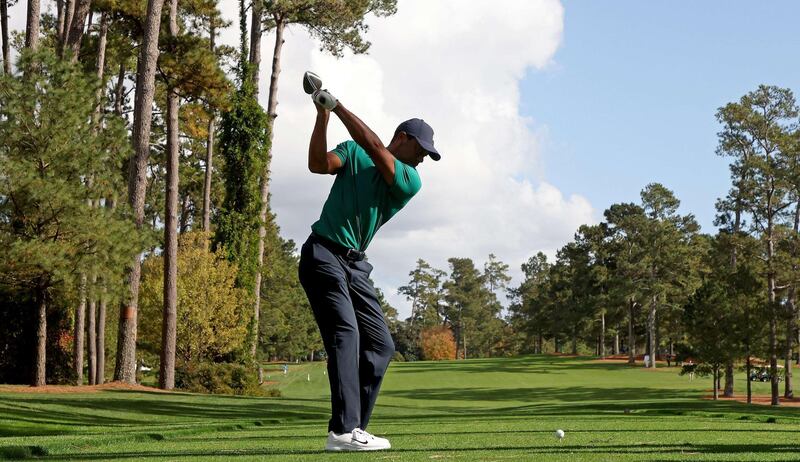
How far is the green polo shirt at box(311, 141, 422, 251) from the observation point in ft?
19.2

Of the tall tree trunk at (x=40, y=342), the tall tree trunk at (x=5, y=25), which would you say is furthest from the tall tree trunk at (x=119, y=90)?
the tall tree trunk at (x=40, y=342)

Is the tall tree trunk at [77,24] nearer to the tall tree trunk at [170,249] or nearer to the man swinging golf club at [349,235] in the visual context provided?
the tall tree trunk at [170,249]

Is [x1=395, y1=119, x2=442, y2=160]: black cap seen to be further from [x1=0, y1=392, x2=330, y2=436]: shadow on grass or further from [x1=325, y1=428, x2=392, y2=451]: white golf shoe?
[x1=0, y1=392, x2=330, y2=436]: shadow on grass

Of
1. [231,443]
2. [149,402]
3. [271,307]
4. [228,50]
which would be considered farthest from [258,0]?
[271,307]

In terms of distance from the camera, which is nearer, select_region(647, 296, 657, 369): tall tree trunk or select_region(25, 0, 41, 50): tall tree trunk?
select_region(25, 0, 41, 50): tall tree trunk

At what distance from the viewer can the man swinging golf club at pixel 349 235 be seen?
574 centimetres

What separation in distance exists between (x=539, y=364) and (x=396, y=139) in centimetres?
7124

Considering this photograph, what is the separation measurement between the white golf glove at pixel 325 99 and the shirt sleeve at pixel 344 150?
39 cm

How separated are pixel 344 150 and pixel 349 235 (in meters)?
0.56

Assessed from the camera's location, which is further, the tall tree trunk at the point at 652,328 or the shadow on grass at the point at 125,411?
the tall tree trunk at the point at 652,328

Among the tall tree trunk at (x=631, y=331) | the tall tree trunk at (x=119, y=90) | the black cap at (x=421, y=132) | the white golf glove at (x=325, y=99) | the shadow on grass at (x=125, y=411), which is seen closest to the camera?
the white golf glove at (x=325, y=99)

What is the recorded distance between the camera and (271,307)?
78.5m

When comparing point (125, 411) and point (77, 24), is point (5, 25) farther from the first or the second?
point (125, 411)

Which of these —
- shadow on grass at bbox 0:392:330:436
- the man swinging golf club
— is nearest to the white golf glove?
the man swinging golf club
